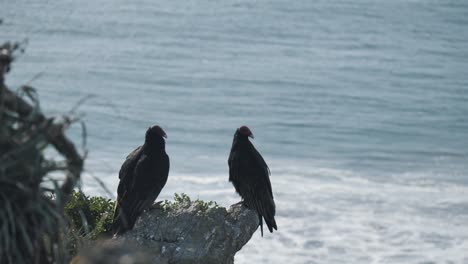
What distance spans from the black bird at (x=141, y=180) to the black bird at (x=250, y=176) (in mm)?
1057

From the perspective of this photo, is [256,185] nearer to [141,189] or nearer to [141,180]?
[141,180]

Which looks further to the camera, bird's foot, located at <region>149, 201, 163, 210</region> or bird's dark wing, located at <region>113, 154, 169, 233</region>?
bird's foot, located at <region>149, 201, 163, 210</region>

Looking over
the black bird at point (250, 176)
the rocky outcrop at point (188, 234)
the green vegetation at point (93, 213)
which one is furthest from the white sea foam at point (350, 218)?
the rocky outcrop at point (188, 234)

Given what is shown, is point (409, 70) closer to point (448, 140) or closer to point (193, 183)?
point (448, 140)

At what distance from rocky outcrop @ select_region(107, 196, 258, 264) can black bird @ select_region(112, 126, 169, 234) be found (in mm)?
149

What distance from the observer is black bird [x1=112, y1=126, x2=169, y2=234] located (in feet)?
26.6

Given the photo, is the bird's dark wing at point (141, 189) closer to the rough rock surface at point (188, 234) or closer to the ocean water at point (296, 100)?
the rough rock surface at point (188, 234)

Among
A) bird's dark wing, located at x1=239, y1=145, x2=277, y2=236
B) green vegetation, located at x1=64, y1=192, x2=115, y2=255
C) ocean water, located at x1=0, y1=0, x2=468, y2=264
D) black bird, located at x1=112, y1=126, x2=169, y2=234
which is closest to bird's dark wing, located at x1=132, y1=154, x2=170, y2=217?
black bird, located at x1=112, y1=126, x2=169, y2=234

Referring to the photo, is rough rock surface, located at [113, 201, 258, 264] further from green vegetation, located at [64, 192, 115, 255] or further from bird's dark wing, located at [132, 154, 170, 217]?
green vegetation, located at [64, 192, 115, 255]

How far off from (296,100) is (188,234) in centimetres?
1636

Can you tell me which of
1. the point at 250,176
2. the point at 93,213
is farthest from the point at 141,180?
the point at 250,176

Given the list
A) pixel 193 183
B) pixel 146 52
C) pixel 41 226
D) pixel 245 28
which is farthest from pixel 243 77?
pixel 41 226

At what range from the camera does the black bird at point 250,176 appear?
9344 mm

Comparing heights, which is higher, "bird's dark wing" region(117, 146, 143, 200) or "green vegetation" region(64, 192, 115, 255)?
"bird's dark wing" region(117, 146, 143, 200)
